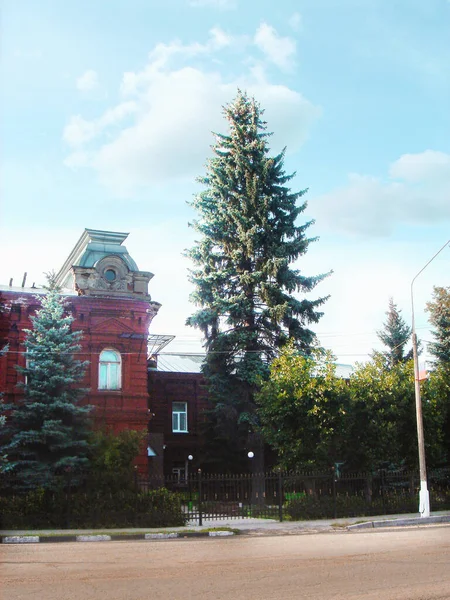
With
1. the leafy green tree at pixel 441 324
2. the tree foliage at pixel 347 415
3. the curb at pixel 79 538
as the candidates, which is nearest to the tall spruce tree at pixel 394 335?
the leafy green tree at pixel 441 324

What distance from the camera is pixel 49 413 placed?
2484cm

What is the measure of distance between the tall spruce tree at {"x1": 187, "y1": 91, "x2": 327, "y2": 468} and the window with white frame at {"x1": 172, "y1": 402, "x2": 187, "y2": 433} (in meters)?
7.22

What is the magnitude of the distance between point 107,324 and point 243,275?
6.77 m

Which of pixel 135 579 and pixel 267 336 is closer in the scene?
pixel 135 579

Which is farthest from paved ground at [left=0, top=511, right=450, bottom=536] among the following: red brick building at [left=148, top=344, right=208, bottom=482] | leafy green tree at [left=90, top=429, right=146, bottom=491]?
red brick building at [left=148, top=344, right=208, bottom=482]

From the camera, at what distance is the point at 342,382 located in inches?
946

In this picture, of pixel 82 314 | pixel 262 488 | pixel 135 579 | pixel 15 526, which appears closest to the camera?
pixel 135 579

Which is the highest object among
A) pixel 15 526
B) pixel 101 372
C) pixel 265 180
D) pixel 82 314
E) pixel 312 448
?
pixel 265 180

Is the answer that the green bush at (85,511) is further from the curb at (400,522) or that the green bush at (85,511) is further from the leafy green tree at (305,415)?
the curb at (400,522)

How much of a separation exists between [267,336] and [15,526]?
1569 cm

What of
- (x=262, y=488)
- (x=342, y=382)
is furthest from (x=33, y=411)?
(x=342, y=382)

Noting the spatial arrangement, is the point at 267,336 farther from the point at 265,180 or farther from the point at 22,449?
the point at 22,449

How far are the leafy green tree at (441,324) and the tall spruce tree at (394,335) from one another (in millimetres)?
5008

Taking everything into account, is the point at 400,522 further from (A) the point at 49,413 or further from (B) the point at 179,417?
(B) the point at 179,417
